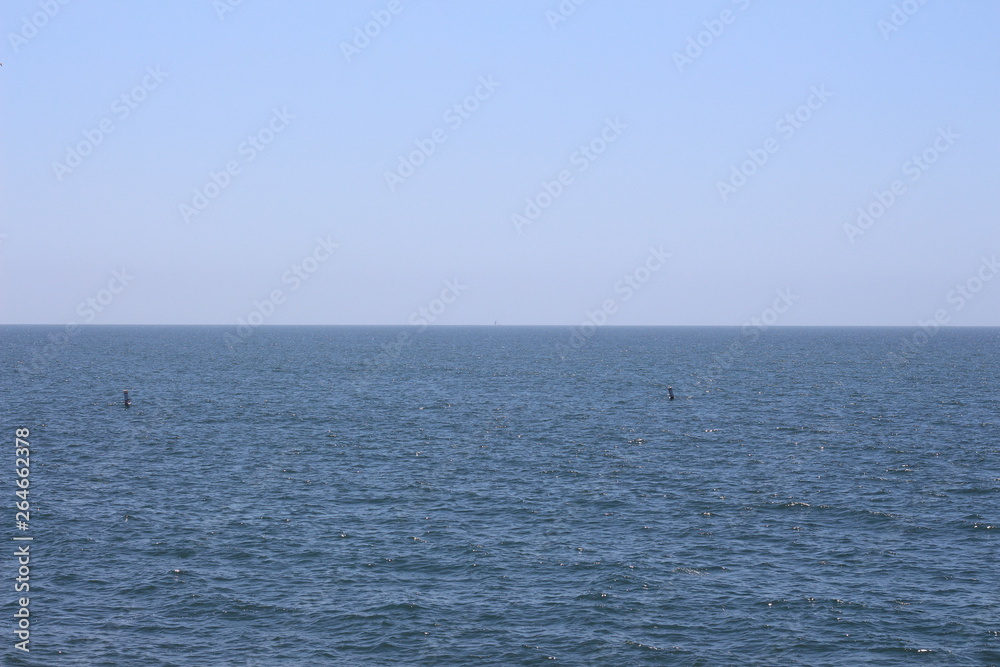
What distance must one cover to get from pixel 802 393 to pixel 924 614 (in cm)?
8333

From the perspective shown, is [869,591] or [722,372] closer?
[869,591]

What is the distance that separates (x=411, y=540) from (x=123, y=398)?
75.7 metres

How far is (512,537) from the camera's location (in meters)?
41.6

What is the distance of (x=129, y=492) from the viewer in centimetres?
5050

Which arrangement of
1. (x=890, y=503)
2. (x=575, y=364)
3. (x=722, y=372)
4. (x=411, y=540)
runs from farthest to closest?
(x=575, y=364), (x=722, y=372), (x=890, y=503), (x=411, y=540)

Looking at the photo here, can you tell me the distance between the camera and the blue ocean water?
96.2 feet

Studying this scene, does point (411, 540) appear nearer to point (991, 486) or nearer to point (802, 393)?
point (991, 486)

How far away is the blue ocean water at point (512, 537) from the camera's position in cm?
2931

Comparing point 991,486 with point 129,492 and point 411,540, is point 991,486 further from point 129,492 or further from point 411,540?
point 129,492

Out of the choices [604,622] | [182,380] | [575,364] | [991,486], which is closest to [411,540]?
[604,622]

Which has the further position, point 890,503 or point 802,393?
point 802,393

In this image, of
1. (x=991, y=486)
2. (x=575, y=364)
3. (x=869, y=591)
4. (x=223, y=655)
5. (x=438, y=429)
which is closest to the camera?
(x=223, y=655)

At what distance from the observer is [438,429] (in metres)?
79.6

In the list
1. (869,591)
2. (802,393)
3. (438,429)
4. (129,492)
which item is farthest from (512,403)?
(869,591)
